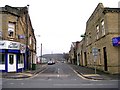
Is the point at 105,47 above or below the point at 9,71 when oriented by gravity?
above

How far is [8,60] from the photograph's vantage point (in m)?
31.2

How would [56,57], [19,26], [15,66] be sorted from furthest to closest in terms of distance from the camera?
1. [56,57]
2. [19,26]
3. [15,66]

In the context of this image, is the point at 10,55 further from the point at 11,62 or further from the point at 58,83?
the point at 58,83

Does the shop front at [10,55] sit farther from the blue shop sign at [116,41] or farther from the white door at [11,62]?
the blue shop sign at [116,41]

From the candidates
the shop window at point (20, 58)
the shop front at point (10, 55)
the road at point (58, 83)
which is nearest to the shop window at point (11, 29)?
the shop front at point (10, 55)

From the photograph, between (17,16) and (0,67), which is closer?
(0,67)

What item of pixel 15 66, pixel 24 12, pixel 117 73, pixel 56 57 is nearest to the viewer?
pixel 117 73

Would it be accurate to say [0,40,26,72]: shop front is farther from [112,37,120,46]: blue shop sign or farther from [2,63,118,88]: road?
[112,37,120,46]: blue shop sign

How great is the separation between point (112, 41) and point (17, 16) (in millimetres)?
13123

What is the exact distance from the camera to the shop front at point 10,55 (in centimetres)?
3061

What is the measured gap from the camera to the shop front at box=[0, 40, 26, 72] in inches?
A: 1205

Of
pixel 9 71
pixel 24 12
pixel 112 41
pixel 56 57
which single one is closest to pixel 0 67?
pixel 9 71

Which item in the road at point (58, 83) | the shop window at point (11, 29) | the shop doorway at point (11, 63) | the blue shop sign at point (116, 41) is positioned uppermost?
the shop window at point (11, 29)

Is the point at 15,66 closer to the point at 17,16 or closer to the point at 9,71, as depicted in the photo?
the point at 9,71
